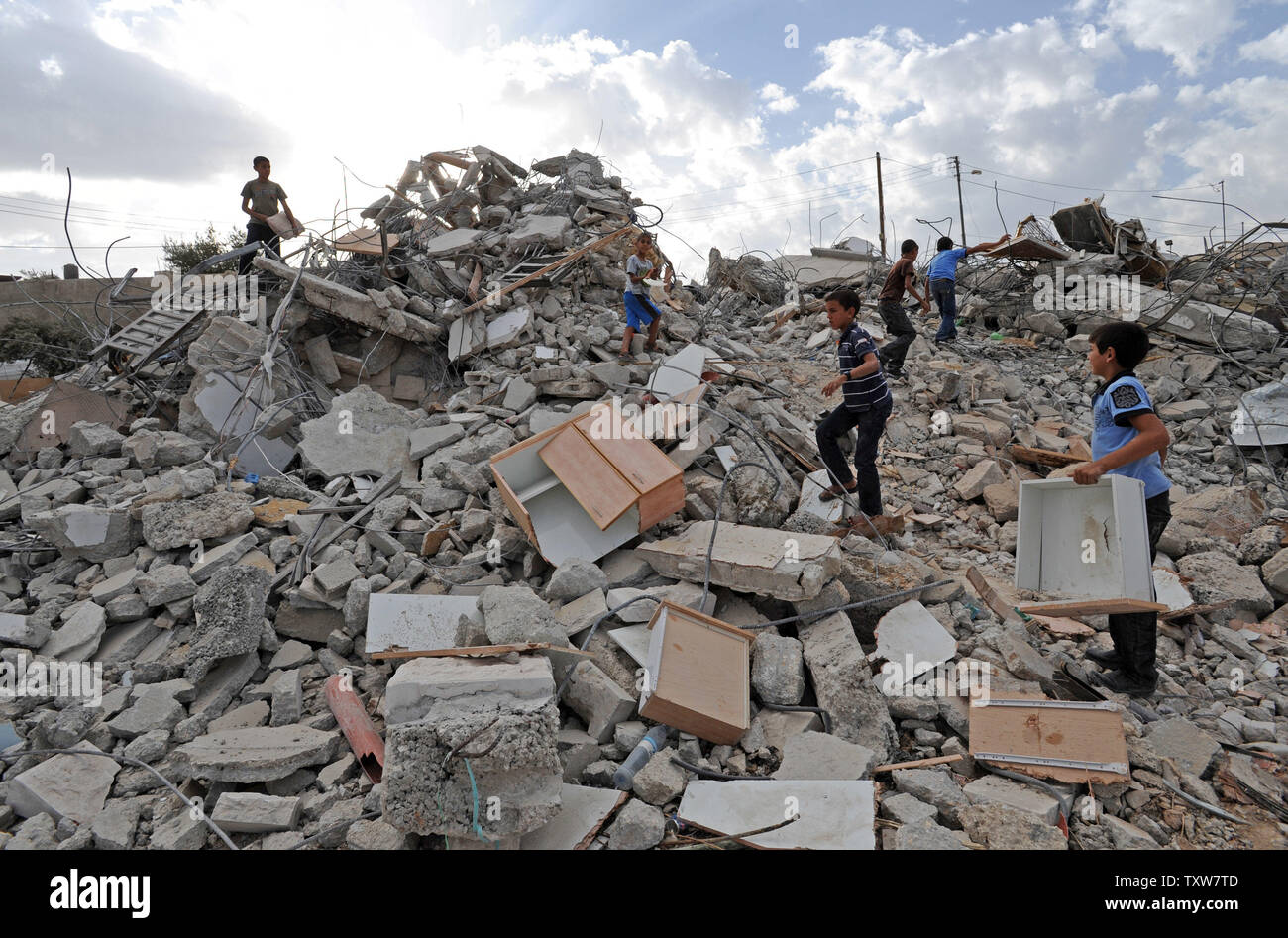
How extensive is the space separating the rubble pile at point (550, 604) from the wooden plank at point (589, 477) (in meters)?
0.03

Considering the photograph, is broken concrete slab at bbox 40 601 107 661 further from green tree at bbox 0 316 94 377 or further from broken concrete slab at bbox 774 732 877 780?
Answer: green tree at bbox 0 316 94 377

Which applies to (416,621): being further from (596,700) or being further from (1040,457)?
(1040,457)

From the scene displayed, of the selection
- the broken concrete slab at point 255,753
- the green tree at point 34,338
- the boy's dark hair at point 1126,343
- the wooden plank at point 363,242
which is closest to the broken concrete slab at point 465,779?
the broken concrete slab at point 255,753

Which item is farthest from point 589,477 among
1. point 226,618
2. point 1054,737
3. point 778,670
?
point 1054,737

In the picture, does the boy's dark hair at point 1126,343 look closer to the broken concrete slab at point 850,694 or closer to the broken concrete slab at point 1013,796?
the broken concrete slab at point 850,694

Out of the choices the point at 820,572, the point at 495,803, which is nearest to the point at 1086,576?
the point at 820,572

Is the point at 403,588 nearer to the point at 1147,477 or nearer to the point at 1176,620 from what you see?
the point at 1147,477

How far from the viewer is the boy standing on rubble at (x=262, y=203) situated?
278 inches

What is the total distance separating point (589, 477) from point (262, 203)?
5.65 m

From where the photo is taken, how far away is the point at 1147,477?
2947mm

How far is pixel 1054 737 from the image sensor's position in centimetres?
269

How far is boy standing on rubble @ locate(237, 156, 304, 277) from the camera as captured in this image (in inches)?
278

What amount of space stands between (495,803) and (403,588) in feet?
6.04

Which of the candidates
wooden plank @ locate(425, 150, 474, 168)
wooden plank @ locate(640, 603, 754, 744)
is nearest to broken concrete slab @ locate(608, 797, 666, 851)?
wooden plank @ locate(640, 603, 754, 744)
